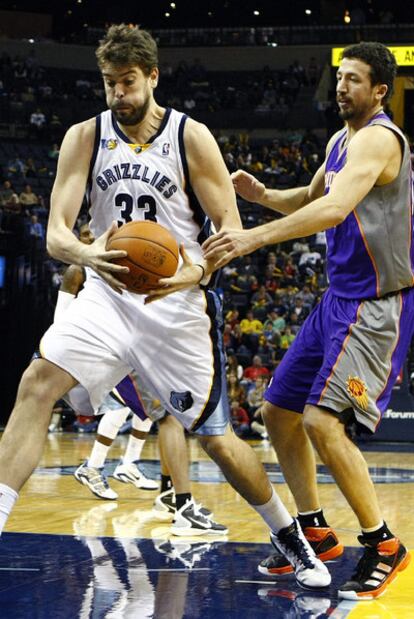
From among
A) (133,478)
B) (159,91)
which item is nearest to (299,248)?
(159,91)

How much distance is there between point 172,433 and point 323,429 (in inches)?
79.2

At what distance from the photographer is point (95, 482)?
23.6ft

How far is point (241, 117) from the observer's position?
89.8 feet

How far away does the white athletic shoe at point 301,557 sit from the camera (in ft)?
13.6

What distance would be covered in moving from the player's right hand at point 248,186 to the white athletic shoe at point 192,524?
1.87m

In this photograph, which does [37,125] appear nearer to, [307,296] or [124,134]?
[307,296]

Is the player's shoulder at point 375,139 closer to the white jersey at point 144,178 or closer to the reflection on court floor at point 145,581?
the white jersey at point 144,178

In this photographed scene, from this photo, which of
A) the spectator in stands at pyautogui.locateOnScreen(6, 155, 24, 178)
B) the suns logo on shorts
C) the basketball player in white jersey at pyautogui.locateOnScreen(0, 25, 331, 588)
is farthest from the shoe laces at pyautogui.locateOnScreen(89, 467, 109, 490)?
the spectator in stands at pyautogui.locateOnScreen(6, 155, 24, 178)

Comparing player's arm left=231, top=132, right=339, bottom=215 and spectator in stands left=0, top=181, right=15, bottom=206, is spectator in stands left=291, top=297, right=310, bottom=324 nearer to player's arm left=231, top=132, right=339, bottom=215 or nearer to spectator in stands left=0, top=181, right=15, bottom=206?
spectator in stands left=0, top=181, right=15, bottom=206

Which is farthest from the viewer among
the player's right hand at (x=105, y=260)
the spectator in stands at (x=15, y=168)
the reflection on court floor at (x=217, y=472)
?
the spectator in stands at (x=15, y=168)

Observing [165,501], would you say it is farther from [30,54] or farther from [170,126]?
[30,54]

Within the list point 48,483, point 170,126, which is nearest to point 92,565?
point 170,126

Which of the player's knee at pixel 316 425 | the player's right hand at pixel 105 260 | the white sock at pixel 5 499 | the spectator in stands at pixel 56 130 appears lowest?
the white sock at pixel 5 499

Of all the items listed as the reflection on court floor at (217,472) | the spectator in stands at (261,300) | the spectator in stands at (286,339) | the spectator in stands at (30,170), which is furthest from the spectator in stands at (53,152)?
the reflection on court floor at (217,472)
